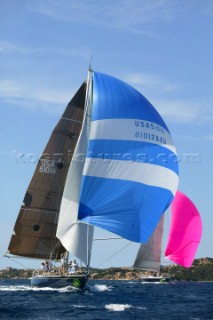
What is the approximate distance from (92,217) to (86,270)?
5786 millimetres

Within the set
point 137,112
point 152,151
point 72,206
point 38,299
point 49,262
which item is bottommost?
point 38,299

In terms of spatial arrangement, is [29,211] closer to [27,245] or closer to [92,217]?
[27,245]

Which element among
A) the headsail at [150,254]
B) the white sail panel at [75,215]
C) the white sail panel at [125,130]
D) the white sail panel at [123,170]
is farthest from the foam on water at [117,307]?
the headsail at [150,254]

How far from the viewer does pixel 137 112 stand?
4041 cm

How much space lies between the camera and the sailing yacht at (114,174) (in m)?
38.4

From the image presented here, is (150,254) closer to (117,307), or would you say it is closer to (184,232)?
(184,232)

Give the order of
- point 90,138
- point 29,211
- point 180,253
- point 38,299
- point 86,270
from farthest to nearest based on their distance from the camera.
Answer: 1. point 180,253
2. point 29,211
3. point 86,270
4. point 90,138
5. point 38,299

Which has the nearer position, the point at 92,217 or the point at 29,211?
the point at 92,217

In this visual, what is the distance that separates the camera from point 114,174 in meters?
38.8

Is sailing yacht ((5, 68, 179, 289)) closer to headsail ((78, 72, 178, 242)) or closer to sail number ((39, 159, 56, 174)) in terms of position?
headsail ((78, 72, 178, 242))

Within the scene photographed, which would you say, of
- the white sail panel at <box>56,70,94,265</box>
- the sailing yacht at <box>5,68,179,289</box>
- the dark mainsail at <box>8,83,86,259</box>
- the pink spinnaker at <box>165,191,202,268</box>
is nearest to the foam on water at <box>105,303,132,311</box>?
the sailing yacht at <box>5,68,179,289</box>

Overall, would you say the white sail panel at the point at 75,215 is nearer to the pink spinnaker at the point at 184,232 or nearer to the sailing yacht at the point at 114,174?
the sailing yacht at the point at 114,174

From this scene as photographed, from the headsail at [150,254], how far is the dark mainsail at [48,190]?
19990 millimetres

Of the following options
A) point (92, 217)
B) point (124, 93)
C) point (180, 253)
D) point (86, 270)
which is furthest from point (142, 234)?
point (180, 253)
